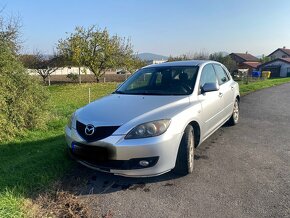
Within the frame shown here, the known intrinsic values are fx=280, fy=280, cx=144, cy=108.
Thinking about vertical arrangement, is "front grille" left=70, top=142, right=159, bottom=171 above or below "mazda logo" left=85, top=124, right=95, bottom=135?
below

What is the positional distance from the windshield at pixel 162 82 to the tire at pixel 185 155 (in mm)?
820

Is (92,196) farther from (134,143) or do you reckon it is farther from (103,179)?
(134,143)

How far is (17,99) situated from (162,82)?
3.22m

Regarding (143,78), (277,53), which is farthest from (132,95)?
(277,53)

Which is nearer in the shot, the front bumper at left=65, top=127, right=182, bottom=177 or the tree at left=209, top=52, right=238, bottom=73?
A: the front bumper at left=65, top=127, right=182, bottom=177

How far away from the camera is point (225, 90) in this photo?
5742 millimetres

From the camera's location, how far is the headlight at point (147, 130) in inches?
134

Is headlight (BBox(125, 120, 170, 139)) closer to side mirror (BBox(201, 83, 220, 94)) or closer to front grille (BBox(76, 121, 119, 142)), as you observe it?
front grille (BBox(76, 121, 119, 142))

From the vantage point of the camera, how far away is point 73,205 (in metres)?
3.19

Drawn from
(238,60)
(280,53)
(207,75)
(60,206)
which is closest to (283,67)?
(238,60)

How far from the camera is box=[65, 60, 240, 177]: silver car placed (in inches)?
134

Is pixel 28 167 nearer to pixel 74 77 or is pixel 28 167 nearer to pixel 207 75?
pixel 207 75

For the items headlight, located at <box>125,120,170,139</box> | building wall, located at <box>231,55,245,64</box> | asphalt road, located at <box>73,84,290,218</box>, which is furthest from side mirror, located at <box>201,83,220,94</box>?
building wall, located at <box>231,55,245,64</box>

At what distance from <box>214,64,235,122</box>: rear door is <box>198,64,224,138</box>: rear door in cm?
21
